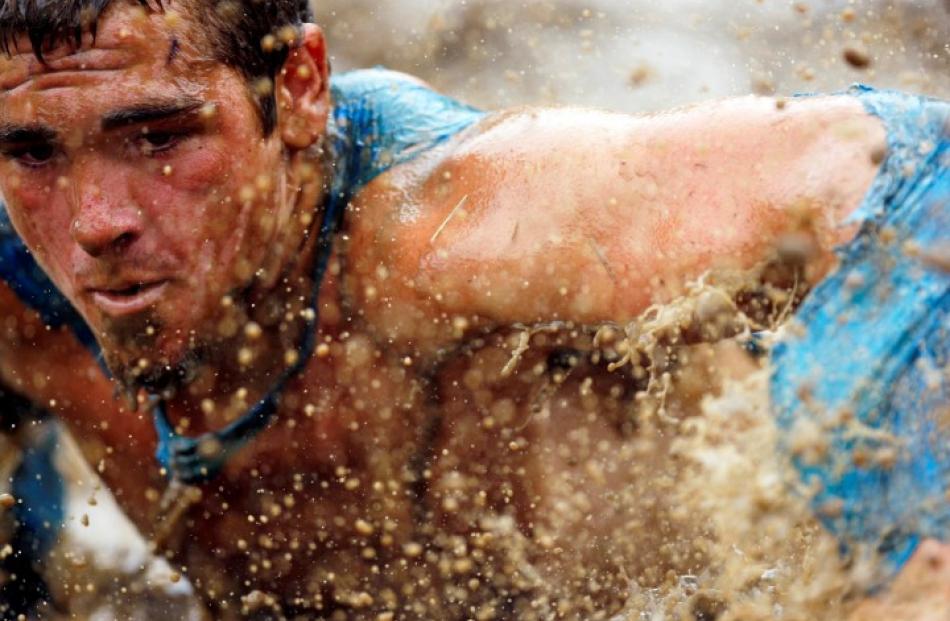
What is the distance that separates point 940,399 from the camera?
2010 millimetres

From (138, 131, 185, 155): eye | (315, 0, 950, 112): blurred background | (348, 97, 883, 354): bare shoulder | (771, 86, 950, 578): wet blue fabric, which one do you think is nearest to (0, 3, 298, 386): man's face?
(138, 131, 185, 155): eye

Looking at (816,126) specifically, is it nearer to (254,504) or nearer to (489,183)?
(489,183)

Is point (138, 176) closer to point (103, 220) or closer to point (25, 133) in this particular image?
point (103, 220)

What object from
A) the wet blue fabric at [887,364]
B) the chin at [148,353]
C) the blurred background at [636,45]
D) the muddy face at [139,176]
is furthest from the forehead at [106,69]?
the blurred background at [636,45]

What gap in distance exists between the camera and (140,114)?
2504 millimetres

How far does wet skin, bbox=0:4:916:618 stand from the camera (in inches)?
94.4

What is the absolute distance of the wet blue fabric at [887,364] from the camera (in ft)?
6.57

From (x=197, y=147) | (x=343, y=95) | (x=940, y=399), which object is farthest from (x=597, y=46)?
(x=940, y=399)

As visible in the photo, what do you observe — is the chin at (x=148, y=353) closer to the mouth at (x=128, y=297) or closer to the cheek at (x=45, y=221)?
the mouth at (x=128, y=297)

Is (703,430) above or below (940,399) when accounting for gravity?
below

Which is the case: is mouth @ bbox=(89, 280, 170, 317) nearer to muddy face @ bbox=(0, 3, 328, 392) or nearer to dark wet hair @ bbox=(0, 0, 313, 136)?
muddy face @ bbox=(0, 3, 328, 392)

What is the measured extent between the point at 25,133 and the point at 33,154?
0.05 meters

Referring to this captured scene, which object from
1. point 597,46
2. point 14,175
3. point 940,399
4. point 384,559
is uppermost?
point 940,399

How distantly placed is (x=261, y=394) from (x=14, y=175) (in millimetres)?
640
